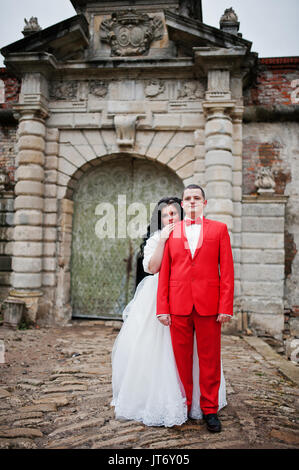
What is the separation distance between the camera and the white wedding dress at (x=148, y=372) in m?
2.95

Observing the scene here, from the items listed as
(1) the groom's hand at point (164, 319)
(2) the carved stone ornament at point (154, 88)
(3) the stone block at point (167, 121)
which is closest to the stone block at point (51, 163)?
(3) the stone block at point (167, 121)

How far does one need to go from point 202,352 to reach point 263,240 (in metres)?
4.28

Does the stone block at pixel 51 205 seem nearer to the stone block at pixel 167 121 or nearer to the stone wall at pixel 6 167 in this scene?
the stone wall at pixel 6 167

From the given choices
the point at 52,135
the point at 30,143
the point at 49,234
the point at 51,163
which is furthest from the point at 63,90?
the point at 49,234

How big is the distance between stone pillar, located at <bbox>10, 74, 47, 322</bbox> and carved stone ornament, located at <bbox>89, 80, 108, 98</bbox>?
3.26 ft

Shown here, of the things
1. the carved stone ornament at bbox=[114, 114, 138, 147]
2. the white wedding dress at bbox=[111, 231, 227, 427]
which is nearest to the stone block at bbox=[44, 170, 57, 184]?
the carved stone ornament at bbox=[114, 114, 138, 147]

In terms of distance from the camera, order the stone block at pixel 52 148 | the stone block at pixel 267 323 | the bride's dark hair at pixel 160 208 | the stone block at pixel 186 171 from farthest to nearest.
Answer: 1. the stone block at pixel 52 148
2. the stone block at pixel 186 171
3. the stone block at pixel 267 323
4. the bride's dark hair at pixel 160 208

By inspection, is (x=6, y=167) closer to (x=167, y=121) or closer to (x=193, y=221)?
(x=167, y=121)

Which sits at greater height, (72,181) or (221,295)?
(72,181)

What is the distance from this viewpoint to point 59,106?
23.7ft

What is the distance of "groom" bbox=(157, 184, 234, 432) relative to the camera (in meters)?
2.93

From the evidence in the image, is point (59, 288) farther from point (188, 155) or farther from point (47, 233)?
point (188, 155)
